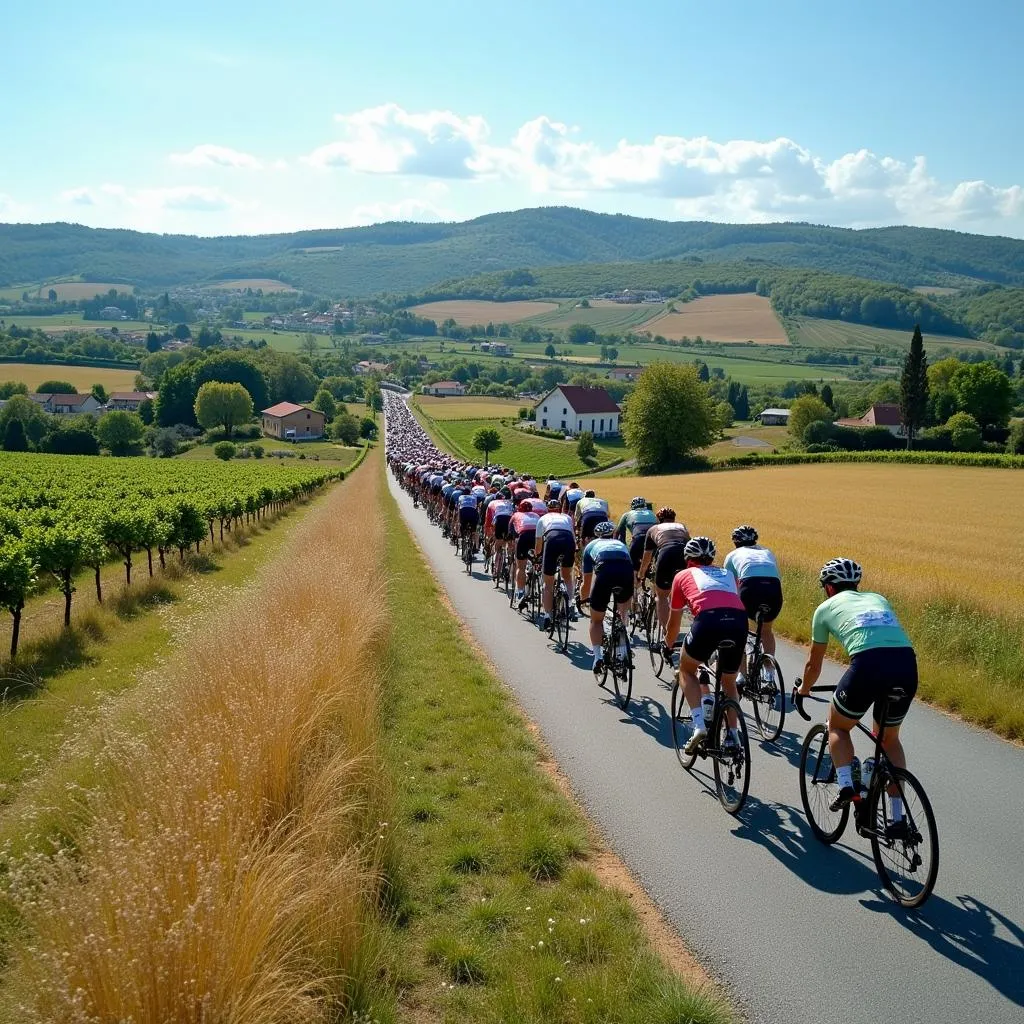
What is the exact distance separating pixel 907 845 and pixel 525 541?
9.35 m

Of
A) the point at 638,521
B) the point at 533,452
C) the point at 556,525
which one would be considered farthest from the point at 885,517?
the point at 533,452

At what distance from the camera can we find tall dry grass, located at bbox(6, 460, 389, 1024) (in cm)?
347

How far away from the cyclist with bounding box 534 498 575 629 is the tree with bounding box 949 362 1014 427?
81223mm

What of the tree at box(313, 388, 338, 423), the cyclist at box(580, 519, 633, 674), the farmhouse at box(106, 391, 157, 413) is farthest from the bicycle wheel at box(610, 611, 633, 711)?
the farmhouse at box(106, 391, 157, 413)

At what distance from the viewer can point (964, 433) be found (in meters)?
71.9

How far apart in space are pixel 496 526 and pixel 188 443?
93526mm

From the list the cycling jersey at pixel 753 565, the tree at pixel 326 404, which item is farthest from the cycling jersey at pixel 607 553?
the tree at pixel 326 404

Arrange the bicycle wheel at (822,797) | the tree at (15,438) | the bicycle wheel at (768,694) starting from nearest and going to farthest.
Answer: the bicycle wheel at (822,797)
the bicycle wheel at (768,694)
the tree at (15,438)

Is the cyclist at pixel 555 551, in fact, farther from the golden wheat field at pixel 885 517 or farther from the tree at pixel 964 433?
the tree at pixel 964 433

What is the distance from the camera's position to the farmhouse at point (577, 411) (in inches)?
4146

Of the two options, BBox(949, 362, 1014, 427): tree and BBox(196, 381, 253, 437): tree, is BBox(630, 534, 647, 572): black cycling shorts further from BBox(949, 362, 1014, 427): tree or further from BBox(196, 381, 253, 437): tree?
BBox(196, 381, 253, 437): tree

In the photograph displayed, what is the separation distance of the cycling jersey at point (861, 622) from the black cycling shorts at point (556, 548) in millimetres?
6649

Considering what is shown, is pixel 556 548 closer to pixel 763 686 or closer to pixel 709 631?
pixel 763 686

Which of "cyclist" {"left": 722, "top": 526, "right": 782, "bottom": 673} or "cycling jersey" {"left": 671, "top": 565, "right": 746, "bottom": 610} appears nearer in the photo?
"cycling jersey" {"left": 671, "top": 565, "right": 746, "bottom": 610}
